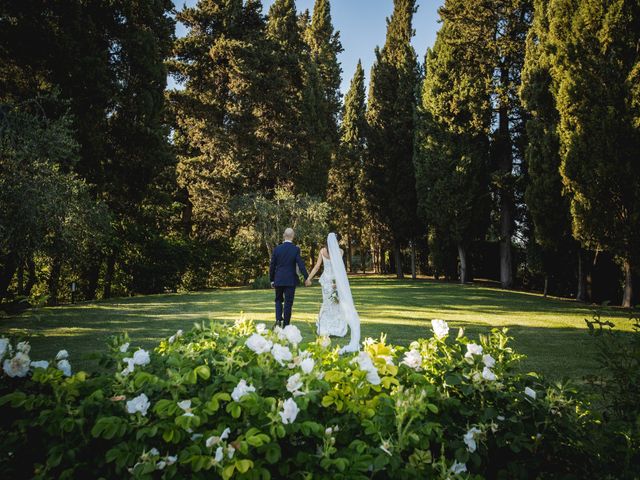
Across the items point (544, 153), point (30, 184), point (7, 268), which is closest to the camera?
point (30, 184)

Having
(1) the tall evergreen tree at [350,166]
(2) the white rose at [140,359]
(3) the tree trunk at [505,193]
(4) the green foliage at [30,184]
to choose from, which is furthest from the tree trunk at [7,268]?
(1) the tall evergreen tree at [350,166]

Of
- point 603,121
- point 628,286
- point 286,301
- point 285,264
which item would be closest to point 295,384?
point 286,301

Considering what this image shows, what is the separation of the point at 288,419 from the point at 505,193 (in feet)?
74.4

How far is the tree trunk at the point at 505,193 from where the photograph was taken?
71.5 feet

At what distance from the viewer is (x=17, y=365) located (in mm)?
1899

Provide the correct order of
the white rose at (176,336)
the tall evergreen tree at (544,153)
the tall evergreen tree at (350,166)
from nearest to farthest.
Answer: the white rose at (176,336), the tall evergreen tree at (544,153), the tall evergreen tree at (350,166)

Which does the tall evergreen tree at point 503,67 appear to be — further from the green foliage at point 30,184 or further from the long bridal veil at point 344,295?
the green foliage at point 30,184

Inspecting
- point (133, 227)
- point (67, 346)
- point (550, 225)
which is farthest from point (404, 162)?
point (67, 346)

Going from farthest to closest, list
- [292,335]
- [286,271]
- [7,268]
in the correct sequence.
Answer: [7,268] → [286,271] → [292,335]

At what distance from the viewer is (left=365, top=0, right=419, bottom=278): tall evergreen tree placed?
28312mm

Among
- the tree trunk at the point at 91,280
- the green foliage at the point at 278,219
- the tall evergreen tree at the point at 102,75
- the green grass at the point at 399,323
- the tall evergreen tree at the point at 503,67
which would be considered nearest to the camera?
the green grass at the point at 399,323

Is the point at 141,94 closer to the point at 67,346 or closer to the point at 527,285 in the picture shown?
the point at 67,346

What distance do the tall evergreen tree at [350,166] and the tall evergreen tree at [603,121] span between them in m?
18.6

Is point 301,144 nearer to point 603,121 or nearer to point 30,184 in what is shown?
point 603,121
